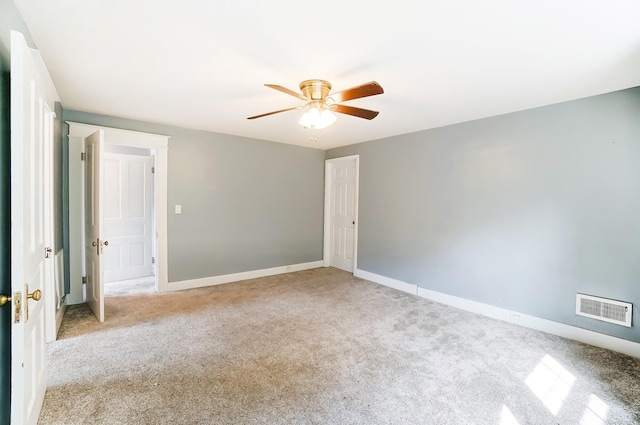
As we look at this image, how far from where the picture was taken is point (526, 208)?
3.23 meters

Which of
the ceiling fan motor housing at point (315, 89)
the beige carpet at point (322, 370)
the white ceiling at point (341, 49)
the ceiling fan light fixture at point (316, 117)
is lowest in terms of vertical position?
the beige carpet at point (322, 370)

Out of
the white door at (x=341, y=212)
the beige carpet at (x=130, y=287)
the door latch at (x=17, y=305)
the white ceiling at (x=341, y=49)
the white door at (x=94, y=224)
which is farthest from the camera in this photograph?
the white door at (x=341, y=212)

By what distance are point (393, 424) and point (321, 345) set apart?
41.2 inches

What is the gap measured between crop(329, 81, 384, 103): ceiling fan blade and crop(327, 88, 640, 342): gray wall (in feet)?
7.35

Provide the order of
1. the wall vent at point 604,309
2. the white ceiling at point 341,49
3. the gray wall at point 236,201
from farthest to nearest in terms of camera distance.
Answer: the gray wall at point 236,201, the wall vent at point 604,309, the white ceiling at point 341,49

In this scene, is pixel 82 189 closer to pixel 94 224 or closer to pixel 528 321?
→ pixel 94 224

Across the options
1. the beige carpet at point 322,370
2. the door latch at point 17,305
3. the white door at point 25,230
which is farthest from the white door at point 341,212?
the door latch at point 17,305

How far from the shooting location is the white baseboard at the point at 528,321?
2.69 meters

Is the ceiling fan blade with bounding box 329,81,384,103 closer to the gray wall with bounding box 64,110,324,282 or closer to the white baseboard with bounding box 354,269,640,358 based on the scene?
the gray wall with bounding box 64,110,324,282

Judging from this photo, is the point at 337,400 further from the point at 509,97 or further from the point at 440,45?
the point at 509,97

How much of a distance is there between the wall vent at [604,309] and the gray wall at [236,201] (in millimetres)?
3945

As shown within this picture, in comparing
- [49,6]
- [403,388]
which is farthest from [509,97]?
[49,6]

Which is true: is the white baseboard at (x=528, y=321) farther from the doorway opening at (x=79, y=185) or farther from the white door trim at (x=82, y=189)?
the doorway opening at (x=79, y=185)

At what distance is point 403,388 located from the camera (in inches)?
84.0
